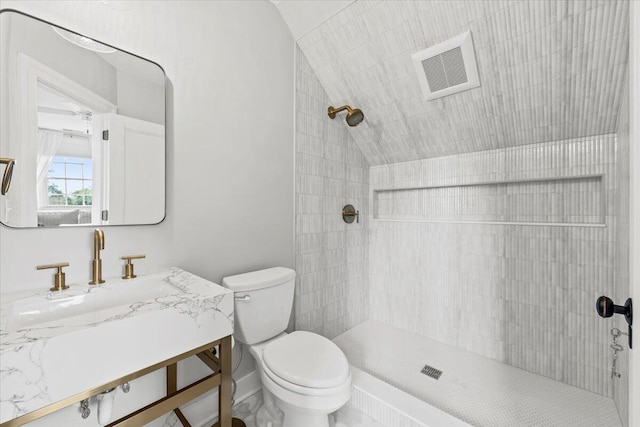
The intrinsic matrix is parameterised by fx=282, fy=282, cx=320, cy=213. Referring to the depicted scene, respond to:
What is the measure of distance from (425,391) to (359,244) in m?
1.12

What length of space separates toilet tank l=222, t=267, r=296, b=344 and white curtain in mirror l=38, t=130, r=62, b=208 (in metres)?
0.75

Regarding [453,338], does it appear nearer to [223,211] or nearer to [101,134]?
[223,211]

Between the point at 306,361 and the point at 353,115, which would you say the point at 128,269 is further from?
the point at 353,115

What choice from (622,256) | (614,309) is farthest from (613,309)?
(622,256)

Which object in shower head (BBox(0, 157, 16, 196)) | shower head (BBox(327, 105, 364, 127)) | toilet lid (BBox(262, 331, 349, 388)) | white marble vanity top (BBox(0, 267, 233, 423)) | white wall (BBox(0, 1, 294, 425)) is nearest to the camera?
white marble vanity top (BBox(0, 267, 233, 423))

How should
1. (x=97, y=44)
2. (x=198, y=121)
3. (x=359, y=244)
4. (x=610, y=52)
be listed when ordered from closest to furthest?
(x=97, y=44), (x=610, y=52), (x=198, y=121), (x=359, y=244)

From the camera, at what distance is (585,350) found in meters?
1.58

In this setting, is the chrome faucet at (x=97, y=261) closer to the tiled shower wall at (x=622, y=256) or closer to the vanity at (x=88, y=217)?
the vanity at (x=88, y=217)

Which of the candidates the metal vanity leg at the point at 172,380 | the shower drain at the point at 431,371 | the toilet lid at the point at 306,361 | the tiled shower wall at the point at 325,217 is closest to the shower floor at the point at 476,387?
the shower drain at the point at 431,371

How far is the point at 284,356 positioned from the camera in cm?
129

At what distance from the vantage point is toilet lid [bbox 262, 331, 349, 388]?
1.15m

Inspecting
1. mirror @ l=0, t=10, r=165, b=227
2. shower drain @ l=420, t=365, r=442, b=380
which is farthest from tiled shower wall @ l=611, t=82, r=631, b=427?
mirror @ l=0, t=10, r=165, b=227

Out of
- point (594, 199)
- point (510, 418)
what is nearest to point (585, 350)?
point (510, 418)

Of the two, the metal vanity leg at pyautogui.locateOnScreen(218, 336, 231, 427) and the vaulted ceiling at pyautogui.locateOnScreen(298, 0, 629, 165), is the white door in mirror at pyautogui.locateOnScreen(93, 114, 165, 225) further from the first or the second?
the vaulted ceiling at pyautogui.locateOnScreen(298, 0, 629, 165)
